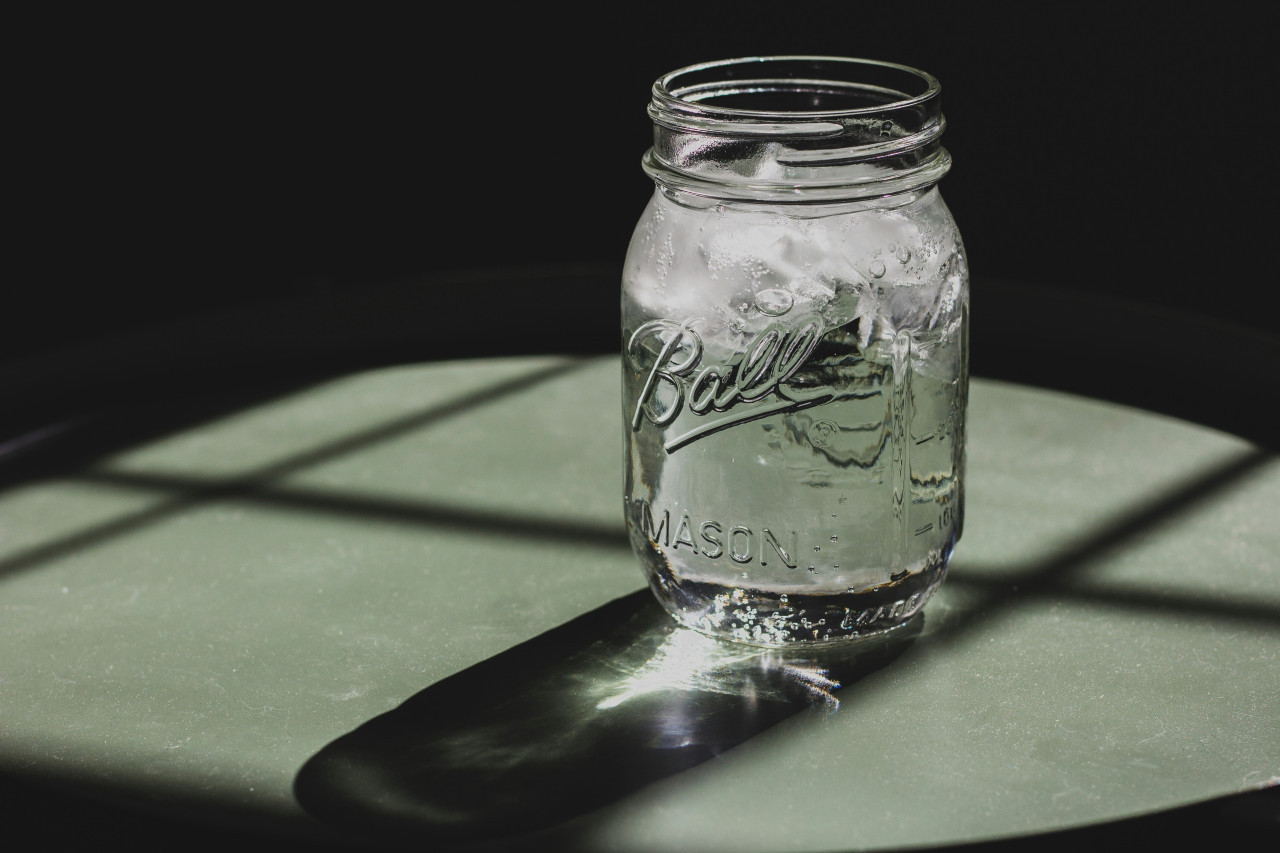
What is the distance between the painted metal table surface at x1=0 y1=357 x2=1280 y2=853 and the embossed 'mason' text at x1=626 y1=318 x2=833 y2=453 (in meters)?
0.14

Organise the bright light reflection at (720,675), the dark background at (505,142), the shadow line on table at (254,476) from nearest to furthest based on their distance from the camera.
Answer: the bright light reflection at (720,675) < the shadow line on table at (254,476) < the dark background at (505,142)

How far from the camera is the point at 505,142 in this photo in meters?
2.49

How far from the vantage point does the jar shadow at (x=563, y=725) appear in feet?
2.30

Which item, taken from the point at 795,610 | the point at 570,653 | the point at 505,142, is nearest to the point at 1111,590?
the point at 795,610

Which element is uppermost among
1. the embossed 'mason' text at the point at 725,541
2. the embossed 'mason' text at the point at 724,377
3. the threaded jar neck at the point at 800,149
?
the threaded jar neck at the point at 800,149

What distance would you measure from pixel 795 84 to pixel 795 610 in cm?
33

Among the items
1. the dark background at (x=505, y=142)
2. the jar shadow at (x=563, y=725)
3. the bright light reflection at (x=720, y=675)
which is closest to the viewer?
the jar shadow at (x=563, y=725)

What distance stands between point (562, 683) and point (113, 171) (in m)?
2.06

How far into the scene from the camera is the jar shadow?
70 cm

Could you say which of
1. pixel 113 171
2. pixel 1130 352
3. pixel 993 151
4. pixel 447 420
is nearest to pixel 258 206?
pixel 113 171

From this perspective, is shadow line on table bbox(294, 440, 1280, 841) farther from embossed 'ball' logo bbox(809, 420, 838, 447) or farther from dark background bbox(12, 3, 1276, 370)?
dark background bbox(12, 3, 1276, 370)

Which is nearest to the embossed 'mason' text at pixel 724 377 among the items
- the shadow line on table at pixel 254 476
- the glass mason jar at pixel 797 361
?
the glass mason jar at pixel 797 361

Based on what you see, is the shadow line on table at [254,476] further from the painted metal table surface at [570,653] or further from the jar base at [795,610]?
the jar base at [795,610]

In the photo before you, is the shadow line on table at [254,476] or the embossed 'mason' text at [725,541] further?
the shadow line on table at [254,476]
